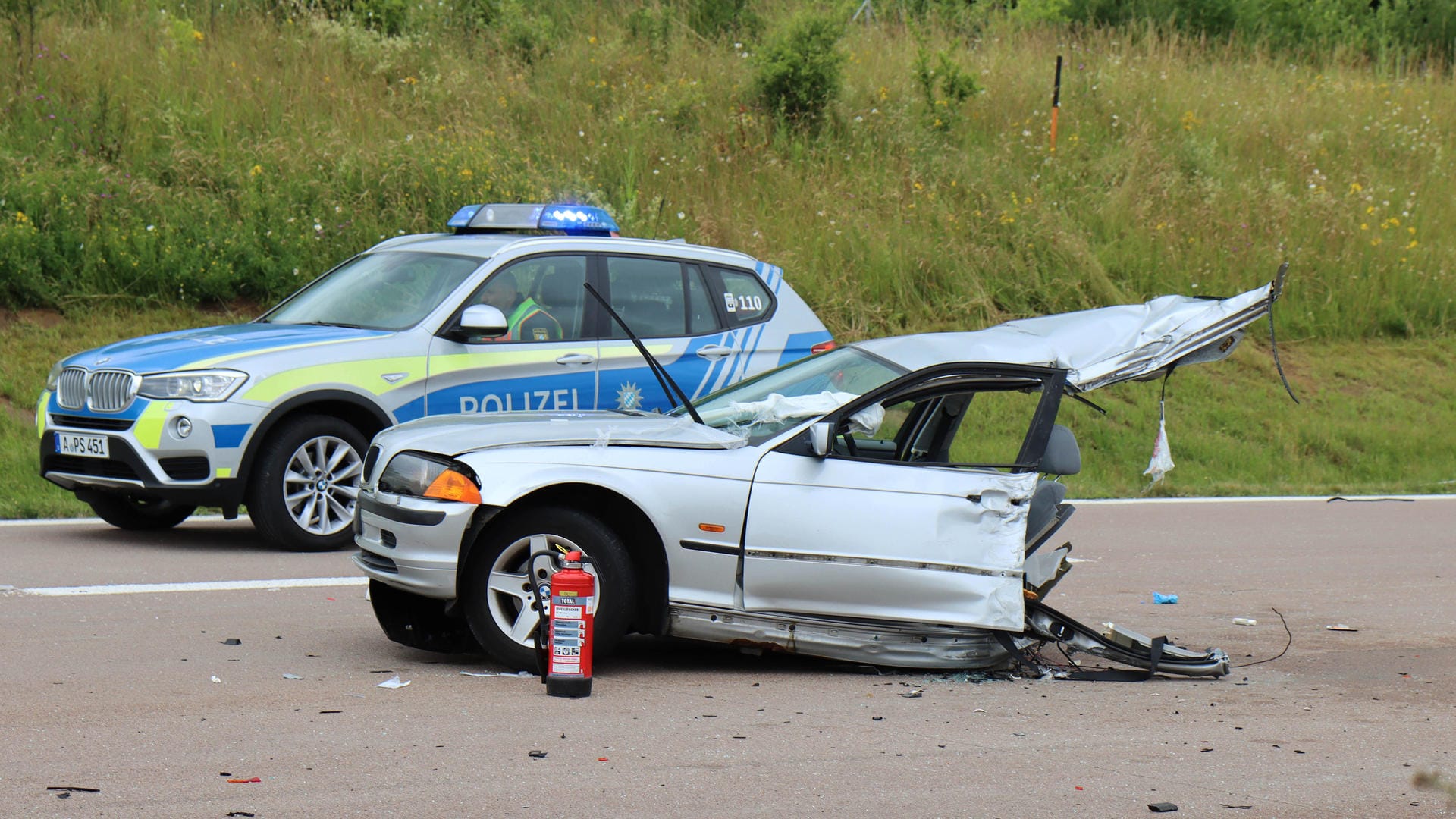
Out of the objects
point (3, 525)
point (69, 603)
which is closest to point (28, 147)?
point (3, 525)

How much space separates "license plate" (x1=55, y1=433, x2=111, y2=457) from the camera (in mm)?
8500

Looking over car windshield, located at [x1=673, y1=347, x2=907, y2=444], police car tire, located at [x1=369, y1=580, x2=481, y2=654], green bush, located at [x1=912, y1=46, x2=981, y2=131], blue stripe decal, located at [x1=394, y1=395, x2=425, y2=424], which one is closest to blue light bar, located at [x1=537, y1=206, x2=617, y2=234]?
blue stripe decal, located at [x1=394, y1=395, x2=425, y2=424]

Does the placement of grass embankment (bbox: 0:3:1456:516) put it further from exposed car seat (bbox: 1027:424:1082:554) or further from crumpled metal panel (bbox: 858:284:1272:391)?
crumpled metal panel (bbox: 858:284:1272:391)

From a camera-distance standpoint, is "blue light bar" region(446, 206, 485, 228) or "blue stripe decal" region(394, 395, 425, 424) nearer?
"blue stripe decal" region(394, 395, 425, 424)

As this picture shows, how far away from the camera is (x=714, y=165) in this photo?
18.0 m

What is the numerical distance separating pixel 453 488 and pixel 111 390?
3.67 metres

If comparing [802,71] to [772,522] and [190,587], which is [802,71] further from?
[772,522]

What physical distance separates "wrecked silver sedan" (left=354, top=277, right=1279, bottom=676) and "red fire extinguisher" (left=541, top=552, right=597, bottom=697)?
0.84 ft

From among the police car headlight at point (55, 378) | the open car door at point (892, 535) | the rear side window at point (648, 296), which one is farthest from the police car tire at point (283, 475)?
the open car door at point (892, 535)

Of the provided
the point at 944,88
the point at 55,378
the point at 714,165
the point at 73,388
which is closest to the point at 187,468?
the point at 73,388

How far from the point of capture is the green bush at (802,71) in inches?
750

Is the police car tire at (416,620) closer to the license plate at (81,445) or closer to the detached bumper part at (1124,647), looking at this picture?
the detached bumper part at (1124,647)

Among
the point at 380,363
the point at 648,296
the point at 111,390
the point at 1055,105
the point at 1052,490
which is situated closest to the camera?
the point at 1052,490

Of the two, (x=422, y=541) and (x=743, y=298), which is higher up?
(x=743, y=298)
